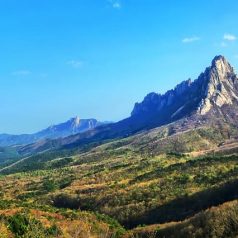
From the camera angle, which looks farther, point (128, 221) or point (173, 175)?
point (173, 175)

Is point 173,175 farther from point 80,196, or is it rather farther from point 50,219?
point 50,219

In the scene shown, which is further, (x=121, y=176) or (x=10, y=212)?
(x=121, y=176)

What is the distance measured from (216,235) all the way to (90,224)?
85.7ft

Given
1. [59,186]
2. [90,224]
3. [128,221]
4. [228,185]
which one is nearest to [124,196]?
[128,221]

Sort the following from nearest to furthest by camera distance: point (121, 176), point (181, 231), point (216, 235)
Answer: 1. point (216, 235)
2. point (181, 231)
3. point (121, 176)

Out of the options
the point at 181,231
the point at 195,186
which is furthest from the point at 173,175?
the point at 181,231

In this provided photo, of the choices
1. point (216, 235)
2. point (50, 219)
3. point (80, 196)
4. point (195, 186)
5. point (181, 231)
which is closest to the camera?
point (216, 235)

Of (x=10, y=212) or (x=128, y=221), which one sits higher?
(x=10, y=212)

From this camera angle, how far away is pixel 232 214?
138ft

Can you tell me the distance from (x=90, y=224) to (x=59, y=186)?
7519 centimetres

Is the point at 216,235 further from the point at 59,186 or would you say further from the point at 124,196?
the point at 59,186

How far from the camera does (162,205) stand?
8369 centimetres

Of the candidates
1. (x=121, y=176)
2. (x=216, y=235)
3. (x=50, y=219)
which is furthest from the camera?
(x=121, y=176)

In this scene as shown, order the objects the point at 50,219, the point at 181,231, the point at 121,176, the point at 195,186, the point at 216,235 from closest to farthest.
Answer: the point at 216,235 → the point at 181,231 → the point at 50,219 → the point at 195,186 → the point at 121,176
